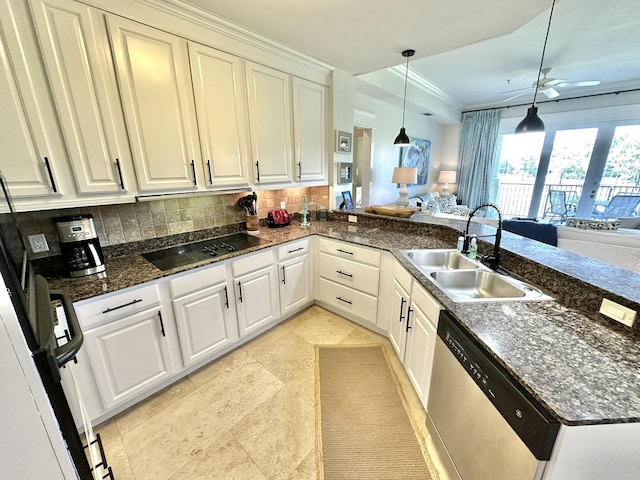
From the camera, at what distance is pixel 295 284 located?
255cm

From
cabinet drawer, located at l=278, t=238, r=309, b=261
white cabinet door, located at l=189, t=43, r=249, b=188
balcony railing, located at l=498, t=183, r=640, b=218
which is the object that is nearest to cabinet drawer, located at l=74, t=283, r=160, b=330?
white cabinet door, located at l=189, t=43, r=249, b=188

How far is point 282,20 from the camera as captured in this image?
181 cm

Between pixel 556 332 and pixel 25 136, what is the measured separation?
101 inches

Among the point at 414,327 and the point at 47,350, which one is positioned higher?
the point at 47,350

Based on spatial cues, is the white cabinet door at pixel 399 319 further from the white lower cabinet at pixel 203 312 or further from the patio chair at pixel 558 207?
the patio chair at pixel 558 207

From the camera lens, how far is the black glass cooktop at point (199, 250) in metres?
1.82

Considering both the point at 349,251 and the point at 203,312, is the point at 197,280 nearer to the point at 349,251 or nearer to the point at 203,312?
the point at 203,312

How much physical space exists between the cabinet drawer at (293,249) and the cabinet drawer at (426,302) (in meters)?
1.16

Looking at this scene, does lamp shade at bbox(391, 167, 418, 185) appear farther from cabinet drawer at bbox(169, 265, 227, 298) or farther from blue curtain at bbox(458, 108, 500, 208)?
cabinet drawer at bbox(169, 265, 227, 298)

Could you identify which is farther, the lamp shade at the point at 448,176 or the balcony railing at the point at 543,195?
the lamp shade at the point at 448,176

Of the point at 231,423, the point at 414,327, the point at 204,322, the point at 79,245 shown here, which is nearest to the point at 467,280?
the point at 414,327

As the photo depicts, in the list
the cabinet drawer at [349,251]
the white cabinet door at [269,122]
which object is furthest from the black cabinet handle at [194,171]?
the cabinet drawer at [349,251]

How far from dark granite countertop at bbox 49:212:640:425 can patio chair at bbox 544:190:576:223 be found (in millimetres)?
4869

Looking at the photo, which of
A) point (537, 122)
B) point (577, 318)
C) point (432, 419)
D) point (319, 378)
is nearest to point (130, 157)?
point (319, 378)
